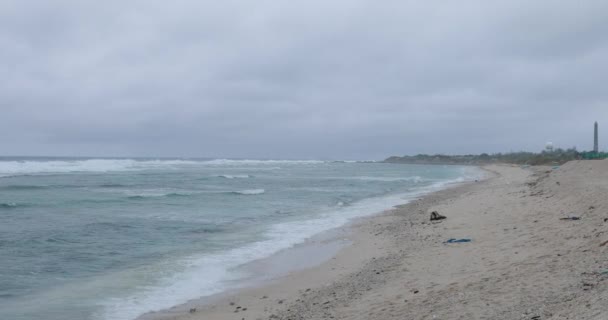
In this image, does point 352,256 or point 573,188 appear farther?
point 573,188

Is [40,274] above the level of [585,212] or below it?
below

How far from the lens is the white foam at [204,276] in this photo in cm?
802

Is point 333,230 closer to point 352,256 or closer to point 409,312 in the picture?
point 352,256

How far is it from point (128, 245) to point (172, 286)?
493 centimetres

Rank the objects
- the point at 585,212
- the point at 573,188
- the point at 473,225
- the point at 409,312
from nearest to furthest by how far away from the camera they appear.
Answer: the point at 409,312, the point at 585,212, the point at 473,225, the point at 573,188

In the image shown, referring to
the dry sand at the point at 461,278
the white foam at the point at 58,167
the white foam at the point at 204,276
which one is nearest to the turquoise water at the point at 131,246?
the white foam at the point at 204,276

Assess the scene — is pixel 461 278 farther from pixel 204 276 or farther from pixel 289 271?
pixel 204 276

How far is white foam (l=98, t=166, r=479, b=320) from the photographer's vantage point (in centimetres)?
802

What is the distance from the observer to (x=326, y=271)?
394 inches

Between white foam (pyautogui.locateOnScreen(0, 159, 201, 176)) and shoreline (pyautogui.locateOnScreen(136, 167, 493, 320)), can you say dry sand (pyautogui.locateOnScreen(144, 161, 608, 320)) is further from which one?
white foam (pyautogui.locateOnScreen(0, 159, 201, 176))

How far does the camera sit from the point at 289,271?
10367mm

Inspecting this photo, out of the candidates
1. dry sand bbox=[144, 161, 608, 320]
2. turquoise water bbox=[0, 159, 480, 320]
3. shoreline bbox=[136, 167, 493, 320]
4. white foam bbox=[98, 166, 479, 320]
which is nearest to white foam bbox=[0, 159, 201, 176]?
turquoise water bbox=[0, 159, 480, 320]

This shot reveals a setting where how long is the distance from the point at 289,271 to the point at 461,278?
13.6ft

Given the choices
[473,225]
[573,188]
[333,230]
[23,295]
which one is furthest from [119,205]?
[573,188]
